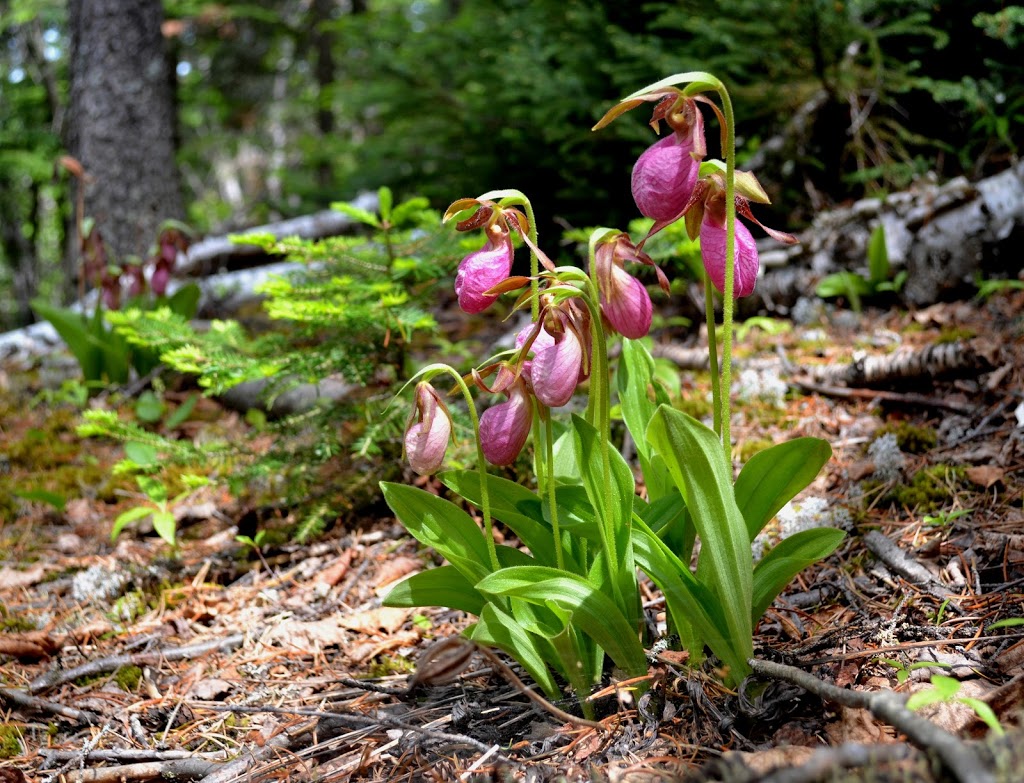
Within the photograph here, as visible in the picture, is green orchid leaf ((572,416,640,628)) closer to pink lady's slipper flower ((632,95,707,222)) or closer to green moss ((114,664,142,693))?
pink lady's slipper flower ((632,95,707,222))

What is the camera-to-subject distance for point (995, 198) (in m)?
3.27

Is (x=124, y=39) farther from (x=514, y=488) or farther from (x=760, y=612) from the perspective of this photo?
(x=760, y=612)

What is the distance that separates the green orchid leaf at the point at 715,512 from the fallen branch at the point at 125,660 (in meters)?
1.49

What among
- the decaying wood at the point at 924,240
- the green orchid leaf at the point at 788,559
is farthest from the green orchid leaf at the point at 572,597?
the decaying wood at the point at 924,240

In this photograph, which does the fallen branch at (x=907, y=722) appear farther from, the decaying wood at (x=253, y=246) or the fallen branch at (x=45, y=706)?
the decaying wood at (x=253, y=246)

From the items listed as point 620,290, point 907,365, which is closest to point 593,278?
point 620,290

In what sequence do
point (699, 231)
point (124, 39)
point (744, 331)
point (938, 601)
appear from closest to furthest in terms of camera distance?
point (699, 231) < point (938, 601) < point (744, 331) < point (124, 39)

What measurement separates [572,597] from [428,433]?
44 cm

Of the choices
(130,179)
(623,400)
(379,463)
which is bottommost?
Result: (379,463)

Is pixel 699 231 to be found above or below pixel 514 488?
above

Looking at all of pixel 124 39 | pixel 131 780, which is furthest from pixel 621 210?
pixel 124 39

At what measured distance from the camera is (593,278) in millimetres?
1431

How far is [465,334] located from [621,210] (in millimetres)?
1205

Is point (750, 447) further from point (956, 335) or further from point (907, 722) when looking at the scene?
point (907, 722)
